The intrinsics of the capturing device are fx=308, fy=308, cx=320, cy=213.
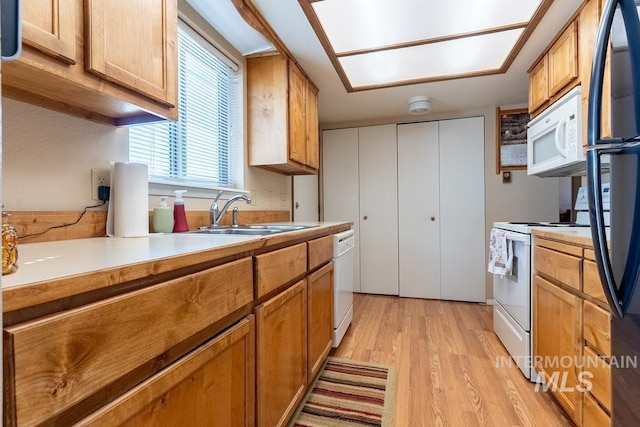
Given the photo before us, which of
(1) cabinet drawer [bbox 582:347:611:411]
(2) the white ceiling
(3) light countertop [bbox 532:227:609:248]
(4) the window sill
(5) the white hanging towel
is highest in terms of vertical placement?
(2) the white ceiling

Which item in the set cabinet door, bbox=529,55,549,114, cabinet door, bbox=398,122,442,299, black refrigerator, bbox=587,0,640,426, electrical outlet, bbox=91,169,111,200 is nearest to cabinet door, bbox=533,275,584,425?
black refrigerator, bbox=587,0,640,426

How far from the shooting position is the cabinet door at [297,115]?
88.7 inches

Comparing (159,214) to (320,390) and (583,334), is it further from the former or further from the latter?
(583,334)

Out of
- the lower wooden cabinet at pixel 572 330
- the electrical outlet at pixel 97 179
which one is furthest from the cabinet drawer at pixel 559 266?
the electrical outlet at pixel 97 179

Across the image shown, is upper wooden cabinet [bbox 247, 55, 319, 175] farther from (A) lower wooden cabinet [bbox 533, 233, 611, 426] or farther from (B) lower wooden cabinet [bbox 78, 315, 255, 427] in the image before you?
(A) lower wooden cabinet [bbox 533, 233, 611, 426]

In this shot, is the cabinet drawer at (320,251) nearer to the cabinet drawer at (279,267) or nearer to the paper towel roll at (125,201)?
the cabinet drawer at (279,267)

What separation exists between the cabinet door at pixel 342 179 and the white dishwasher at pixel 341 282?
49.7 inches

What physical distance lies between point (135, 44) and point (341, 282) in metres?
1.78

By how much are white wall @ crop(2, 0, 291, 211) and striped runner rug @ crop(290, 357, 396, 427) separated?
55.1 inches

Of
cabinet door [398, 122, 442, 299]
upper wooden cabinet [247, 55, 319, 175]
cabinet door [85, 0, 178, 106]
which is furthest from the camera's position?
cabinet door [398, 122, 442, 299]

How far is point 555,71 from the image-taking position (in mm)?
1982

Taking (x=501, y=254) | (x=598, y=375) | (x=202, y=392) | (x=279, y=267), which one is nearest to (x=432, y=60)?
(x=501, y=254)

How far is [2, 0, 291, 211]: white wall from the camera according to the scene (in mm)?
938

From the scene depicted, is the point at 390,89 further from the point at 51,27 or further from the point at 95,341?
the point at 95,341
